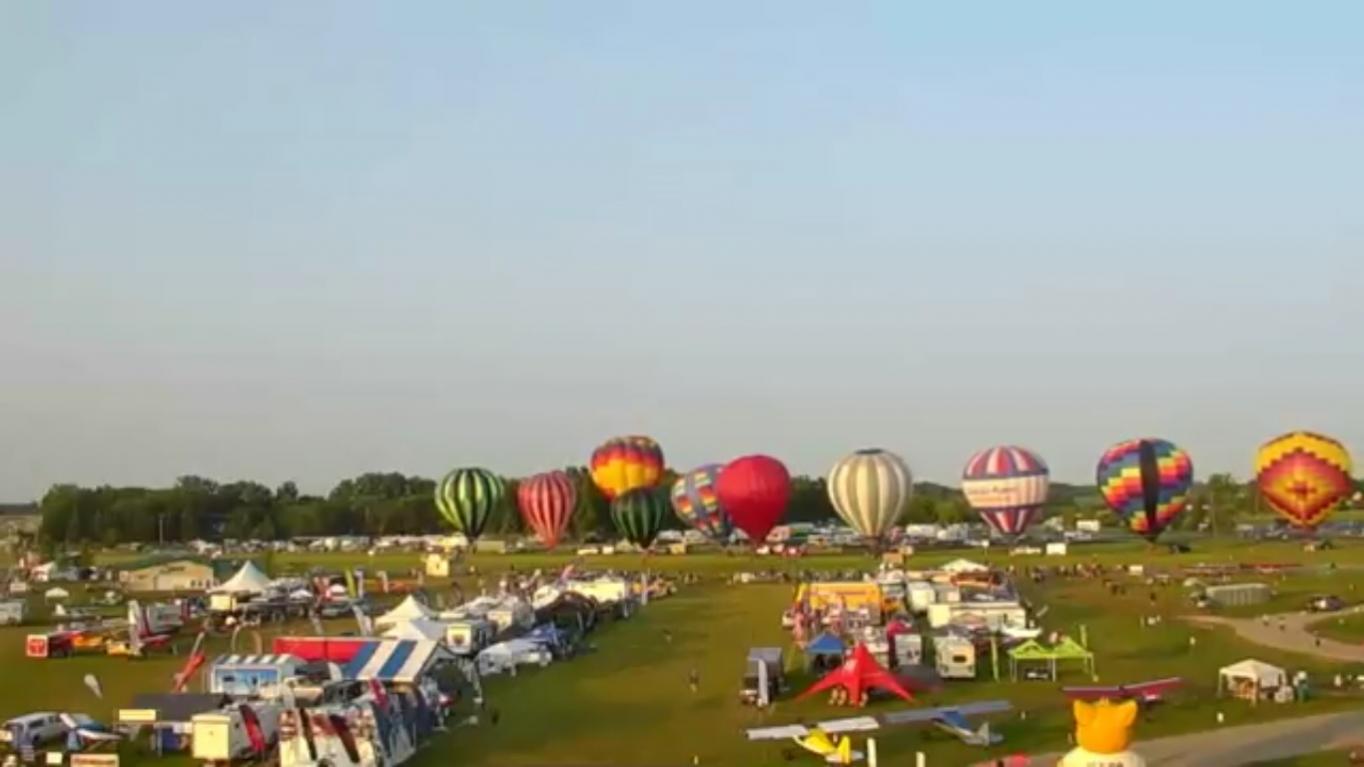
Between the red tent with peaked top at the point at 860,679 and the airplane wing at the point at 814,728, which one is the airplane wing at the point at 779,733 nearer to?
the airplane wing at the point at 814,728

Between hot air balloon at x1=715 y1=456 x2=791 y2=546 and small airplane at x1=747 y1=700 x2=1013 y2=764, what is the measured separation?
45.8 metres

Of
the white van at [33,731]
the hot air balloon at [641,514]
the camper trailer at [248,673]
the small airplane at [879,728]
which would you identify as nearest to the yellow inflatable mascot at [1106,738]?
the small airplane at [879,728]

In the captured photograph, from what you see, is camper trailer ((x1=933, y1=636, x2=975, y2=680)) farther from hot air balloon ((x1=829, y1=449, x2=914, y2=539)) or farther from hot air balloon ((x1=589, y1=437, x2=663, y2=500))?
hot air balloon ((x1=589, y1=437, x2=663, y2=500))

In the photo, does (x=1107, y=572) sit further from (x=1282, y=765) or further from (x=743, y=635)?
(x=1282, y=765)

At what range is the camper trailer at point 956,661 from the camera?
101 feet

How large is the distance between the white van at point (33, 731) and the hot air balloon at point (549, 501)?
51.2m

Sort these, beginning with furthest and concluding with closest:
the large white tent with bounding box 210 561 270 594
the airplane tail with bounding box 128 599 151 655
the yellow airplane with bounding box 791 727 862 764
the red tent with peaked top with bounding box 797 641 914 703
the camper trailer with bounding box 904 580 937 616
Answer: the large white tent with bounding box 210 561 270 594 → the camper trailer with bounding box 904 580 937 616 → the airplane tail with bounding box 128 599 151 655 → the red tent with peaked top with bounding box 797 641 914 703 → the yellow airplane with bounding box 791 727 862 764

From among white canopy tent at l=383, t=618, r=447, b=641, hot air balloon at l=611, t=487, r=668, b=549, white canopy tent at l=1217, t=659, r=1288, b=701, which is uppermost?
hot air balloon at l=611, t=487, r=668, b=549

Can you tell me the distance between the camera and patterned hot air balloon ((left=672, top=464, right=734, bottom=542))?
77.7 meters

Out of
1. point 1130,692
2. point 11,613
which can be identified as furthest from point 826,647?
point 11,613

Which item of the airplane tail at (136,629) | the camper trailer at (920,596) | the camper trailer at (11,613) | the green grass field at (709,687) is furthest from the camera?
the camper trailer at (11,613)

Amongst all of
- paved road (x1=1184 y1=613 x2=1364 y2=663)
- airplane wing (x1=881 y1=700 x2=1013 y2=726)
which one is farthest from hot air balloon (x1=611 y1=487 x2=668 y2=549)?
airplane wing (x1=881 y1=700 x2=1013 y2=726)

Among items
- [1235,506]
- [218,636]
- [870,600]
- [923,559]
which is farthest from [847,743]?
[1235,506]

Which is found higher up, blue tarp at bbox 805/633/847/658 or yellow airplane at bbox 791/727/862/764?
blue tarp at bbox 805/633/847/658
